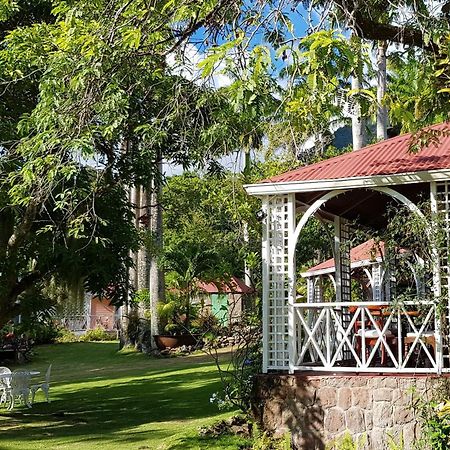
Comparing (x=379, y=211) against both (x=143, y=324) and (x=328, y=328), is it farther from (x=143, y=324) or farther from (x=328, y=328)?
(x=143, y=324)

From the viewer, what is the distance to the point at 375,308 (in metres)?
11.5

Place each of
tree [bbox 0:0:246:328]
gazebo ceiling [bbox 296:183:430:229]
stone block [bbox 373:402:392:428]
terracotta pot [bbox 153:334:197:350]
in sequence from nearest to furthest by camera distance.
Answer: tree [bbox 0:0:246:328]
stone block [bbox 373:402:392:428]
gazebo ceiling [bbox 296:183:430:229]
terracotta pot [bbox 153:334:197:350]

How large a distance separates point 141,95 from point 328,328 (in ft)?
15.6

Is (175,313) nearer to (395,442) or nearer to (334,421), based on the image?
(334,421)

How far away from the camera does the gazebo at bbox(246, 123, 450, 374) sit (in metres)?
9.77

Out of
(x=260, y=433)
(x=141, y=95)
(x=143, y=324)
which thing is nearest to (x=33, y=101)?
(x=141, y=95)

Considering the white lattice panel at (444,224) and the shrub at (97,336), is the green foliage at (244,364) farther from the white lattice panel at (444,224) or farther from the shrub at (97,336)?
the shrub at (97,336)

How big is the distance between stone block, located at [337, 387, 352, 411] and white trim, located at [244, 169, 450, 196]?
2784 millimetres

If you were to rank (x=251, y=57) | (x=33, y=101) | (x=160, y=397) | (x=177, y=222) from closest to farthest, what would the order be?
(x=251, y=57)
(x=33, y=101)
(x=160, y=397)
(x=177, y=222)

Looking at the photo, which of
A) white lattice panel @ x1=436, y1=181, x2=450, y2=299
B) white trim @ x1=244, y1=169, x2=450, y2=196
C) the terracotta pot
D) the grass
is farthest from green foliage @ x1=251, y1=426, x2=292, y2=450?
the terracotta pot

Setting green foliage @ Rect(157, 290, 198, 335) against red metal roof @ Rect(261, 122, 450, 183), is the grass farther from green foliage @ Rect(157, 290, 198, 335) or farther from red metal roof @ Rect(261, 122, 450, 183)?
red metal roof @ Rect(261, 122, 450, 183)

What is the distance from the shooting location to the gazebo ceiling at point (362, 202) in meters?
11.6

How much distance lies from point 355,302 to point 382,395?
135 centimetres

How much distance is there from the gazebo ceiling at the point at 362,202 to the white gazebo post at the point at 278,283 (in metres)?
0.52
